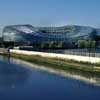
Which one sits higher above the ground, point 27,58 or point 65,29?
point 65,29

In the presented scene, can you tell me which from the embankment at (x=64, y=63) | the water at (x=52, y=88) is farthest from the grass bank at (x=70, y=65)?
the water at (x=52, y=88)

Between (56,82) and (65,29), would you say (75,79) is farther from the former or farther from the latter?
(65,29)

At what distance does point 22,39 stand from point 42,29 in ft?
22.5

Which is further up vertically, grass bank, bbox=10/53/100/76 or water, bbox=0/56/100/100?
grass bank, bbox=10/53/100/76

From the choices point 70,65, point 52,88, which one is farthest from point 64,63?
point 52,88

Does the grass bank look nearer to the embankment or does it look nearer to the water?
the embankment

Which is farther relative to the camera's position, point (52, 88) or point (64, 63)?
point (64, 63)

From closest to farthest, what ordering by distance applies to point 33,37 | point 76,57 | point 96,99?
1. point 96,99
2. point 76,57
3. point 33,37

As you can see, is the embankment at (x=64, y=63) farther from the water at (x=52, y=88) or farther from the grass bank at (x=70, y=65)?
the water at (x=52, y=88)

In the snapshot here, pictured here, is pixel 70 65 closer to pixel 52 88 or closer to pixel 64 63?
pixel 64 63

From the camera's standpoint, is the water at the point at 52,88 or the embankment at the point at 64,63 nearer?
the water at the point at 52,88

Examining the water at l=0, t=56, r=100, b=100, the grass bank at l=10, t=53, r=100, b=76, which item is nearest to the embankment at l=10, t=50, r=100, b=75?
the grass bank at l=10, t=53, r=100, b=76

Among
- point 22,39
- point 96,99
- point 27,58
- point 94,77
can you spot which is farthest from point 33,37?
point 96,99

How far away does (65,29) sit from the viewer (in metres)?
55.5
